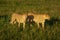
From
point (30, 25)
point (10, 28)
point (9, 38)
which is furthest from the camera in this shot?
point (30, 25)

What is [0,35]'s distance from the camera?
8.19 m

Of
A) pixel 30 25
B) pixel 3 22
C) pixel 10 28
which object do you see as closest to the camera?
pixel 10 28

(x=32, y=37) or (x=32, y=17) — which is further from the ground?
(x=32, y=17)

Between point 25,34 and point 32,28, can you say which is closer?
point 25,34

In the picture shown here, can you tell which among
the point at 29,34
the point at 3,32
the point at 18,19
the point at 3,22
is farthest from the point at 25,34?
the point at 3,22

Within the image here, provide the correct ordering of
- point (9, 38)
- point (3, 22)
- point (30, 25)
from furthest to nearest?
point (3, 22) → point (30, 25) → point (9, 38)

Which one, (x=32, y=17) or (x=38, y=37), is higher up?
(x=32, y=17)

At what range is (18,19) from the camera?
960 centimetres

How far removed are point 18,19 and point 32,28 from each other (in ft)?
2.67

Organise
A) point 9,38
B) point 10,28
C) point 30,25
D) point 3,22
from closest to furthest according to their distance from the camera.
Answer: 1. point 9,38
2. point 10,28
3. point 30,25
4. point 3,22

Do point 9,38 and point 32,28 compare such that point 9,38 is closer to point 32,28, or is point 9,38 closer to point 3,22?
point 32,28

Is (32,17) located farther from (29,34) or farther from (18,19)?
(29,34)

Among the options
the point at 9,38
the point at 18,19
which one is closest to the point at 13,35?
the point at 9,38

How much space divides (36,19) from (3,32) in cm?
169
